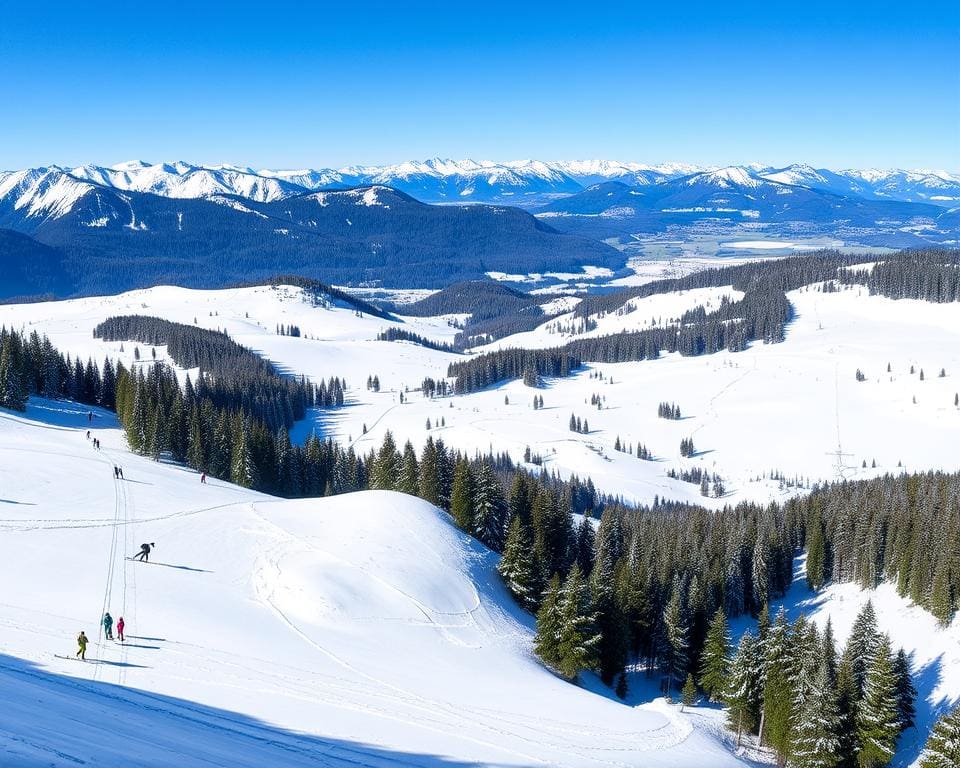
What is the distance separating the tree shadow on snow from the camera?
15.2 m

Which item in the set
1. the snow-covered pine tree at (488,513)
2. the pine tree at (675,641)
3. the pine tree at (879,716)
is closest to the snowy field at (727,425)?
the snow-covered pine tree at (488,513)

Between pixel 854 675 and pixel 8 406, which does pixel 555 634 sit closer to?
pixel 854 675

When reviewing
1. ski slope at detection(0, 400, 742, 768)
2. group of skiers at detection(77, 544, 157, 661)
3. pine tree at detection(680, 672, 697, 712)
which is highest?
group of skiers at detection(77, 544, 157, 661)

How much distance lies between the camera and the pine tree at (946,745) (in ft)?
107

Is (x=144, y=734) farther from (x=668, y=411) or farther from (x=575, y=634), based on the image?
(x=668, y=411)

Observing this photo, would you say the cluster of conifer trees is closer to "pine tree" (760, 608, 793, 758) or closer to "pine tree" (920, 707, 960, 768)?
"pine tree" (760, 608, 793, 758)

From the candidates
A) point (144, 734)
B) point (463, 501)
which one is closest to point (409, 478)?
point (463, 501)

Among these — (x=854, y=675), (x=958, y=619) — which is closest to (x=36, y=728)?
(x=854, y=675)

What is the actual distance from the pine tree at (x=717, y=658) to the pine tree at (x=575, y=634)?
32.0 ft

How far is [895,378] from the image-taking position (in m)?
181

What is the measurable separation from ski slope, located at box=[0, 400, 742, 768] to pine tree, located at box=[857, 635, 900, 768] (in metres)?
8.59

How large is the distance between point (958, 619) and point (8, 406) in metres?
100

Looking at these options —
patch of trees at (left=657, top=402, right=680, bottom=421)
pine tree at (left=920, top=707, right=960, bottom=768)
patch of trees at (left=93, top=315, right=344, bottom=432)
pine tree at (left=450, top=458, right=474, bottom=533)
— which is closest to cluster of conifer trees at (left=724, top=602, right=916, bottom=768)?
pine tree at (left=920, top=707, right=960, bottom=768)

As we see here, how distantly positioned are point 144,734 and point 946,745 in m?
34.9
